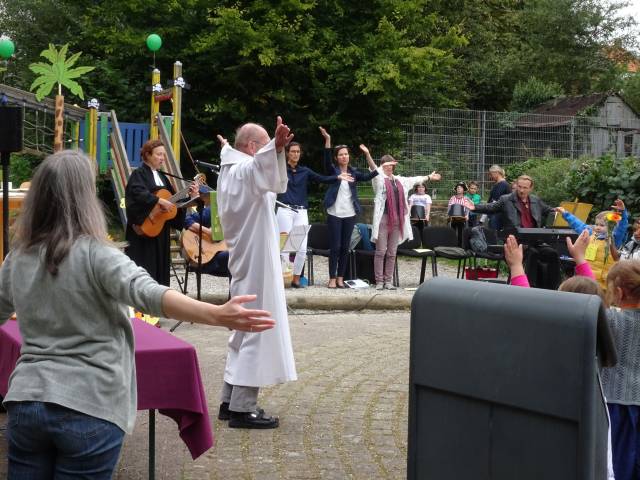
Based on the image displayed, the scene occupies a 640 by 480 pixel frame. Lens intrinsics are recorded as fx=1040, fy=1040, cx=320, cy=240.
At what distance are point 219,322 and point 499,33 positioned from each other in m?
40.2

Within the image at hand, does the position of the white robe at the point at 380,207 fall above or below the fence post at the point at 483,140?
below

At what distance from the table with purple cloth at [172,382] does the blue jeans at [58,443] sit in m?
1.38

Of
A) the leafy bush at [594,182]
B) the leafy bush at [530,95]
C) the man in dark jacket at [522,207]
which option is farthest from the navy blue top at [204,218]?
the leafy bush at [530,95]

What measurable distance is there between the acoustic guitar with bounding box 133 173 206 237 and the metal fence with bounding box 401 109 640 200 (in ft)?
42.4

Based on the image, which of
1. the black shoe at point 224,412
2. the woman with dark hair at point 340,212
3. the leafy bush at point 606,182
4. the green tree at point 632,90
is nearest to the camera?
the black shoe at point 224,412

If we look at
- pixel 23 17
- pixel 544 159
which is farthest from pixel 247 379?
pixel 23 17

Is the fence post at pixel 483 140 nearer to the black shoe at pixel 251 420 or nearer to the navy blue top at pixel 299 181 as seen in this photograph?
the navy blue top at pixel 299 181

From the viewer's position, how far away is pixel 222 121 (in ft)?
84.6

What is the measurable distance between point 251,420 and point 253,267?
39.0 inches

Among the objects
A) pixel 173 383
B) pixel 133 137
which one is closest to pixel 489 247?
pixel 133 137

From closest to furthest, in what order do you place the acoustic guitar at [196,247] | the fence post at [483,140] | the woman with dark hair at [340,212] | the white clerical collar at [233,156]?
1. the white clerical collar at [233,156]
2. the acoustic guitar at [196,247]
3. the woman with dark hair at [340,212]
4. the fence post at [483,140]

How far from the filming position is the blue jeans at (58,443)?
3143mm

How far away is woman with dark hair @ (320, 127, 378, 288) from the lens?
14219 millimetres

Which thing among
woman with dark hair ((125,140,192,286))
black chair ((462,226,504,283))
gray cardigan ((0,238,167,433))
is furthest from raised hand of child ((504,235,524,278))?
black chair ((462,226,504,283))
